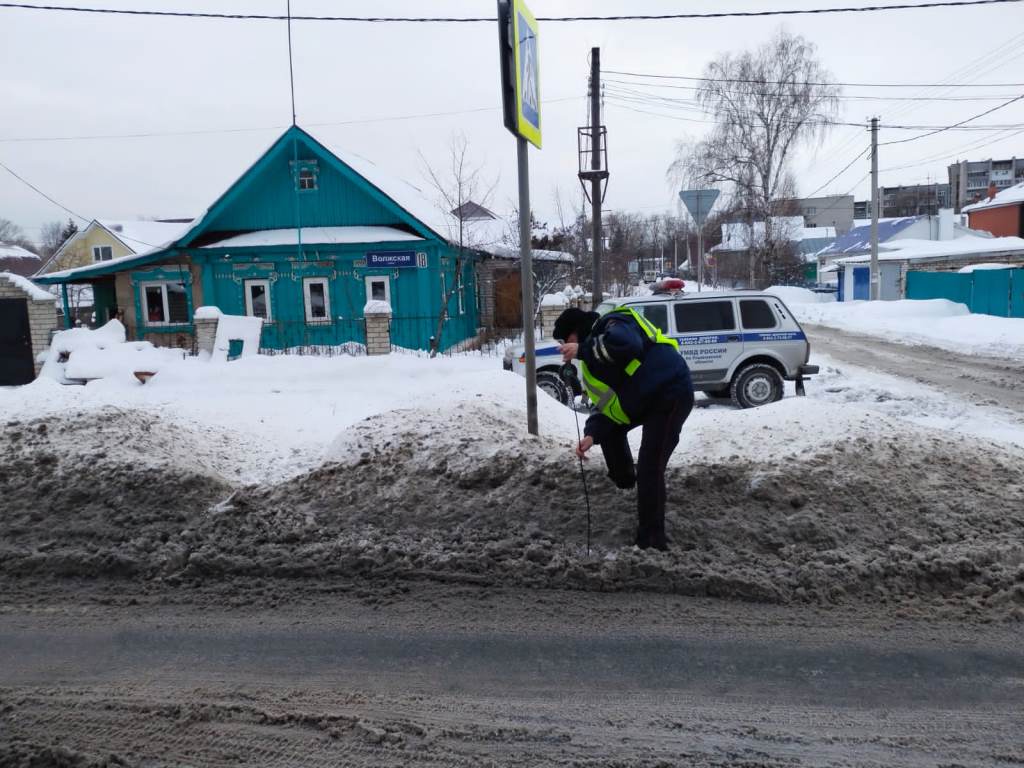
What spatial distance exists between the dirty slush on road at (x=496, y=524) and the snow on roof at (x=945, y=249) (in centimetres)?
4292

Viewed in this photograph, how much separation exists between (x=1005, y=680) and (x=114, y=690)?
3976mm

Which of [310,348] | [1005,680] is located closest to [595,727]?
[1005,680]

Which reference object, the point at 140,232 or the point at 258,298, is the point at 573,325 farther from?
the point at 140,232

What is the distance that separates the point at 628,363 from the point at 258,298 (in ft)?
62.1

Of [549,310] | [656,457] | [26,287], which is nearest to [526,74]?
[656,457]

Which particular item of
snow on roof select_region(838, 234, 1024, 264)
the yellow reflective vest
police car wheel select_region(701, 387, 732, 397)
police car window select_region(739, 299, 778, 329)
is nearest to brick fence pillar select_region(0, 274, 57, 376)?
police car wheel select_region(701, 387, 732, 397)

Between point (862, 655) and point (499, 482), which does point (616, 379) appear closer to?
point (499, 482)

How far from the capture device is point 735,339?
1216 cm

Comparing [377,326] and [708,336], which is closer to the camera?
[708,336]

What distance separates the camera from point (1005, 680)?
3.56 metres

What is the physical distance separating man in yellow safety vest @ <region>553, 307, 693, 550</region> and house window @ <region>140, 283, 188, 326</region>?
1996 centimetres

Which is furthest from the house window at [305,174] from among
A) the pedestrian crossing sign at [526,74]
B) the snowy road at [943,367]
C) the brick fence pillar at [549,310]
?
the pedestrian crossing sign at [526,74]

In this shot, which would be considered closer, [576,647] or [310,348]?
[576,647]

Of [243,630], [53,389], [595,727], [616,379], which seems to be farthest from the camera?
[53,389]
